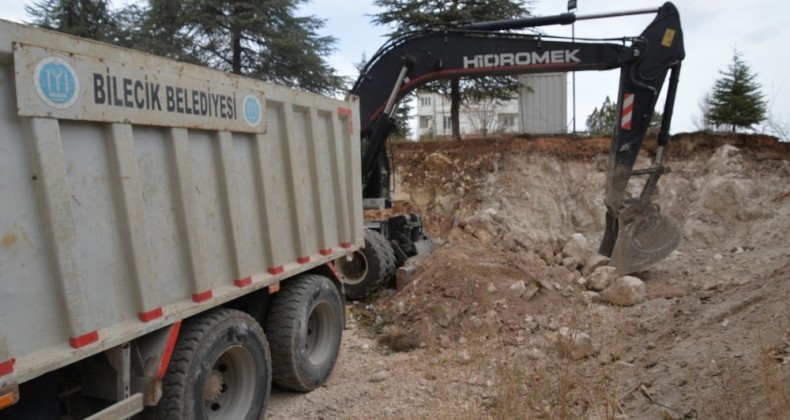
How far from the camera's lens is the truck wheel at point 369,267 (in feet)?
25.5

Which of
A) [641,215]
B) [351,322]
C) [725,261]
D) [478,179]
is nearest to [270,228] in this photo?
[351,322]

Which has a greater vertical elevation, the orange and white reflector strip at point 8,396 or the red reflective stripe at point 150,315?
the red reflective stripe at point 150,315

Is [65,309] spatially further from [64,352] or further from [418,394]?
[418,394]

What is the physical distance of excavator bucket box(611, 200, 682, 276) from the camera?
826 cm

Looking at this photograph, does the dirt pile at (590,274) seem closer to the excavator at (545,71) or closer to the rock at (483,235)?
the rock at (483,235)

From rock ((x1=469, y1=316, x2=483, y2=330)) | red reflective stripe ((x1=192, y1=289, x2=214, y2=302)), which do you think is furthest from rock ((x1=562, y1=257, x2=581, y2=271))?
red reflective stripe ((x1=192, y1=289, x2=214, y2=302))

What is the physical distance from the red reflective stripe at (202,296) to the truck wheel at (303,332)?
1.06 metres

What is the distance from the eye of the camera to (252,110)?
4.03 m

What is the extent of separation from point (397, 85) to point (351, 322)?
3399mm

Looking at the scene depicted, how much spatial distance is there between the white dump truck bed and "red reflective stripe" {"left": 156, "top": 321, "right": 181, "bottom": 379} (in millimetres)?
79

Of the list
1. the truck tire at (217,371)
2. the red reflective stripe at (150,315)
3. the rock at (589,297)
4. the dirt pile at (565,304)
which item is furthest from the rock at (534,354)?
the red reflective stripe at (150,315)

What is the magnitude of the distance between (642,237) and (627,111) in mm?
1844

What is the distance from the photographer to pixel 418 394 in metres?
4.82

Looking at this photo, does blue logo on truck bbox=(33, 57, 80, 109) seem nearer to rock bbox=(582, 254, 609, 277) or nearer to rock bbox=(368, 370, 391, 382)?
rock bbox=(368, 370, 391, 382)
